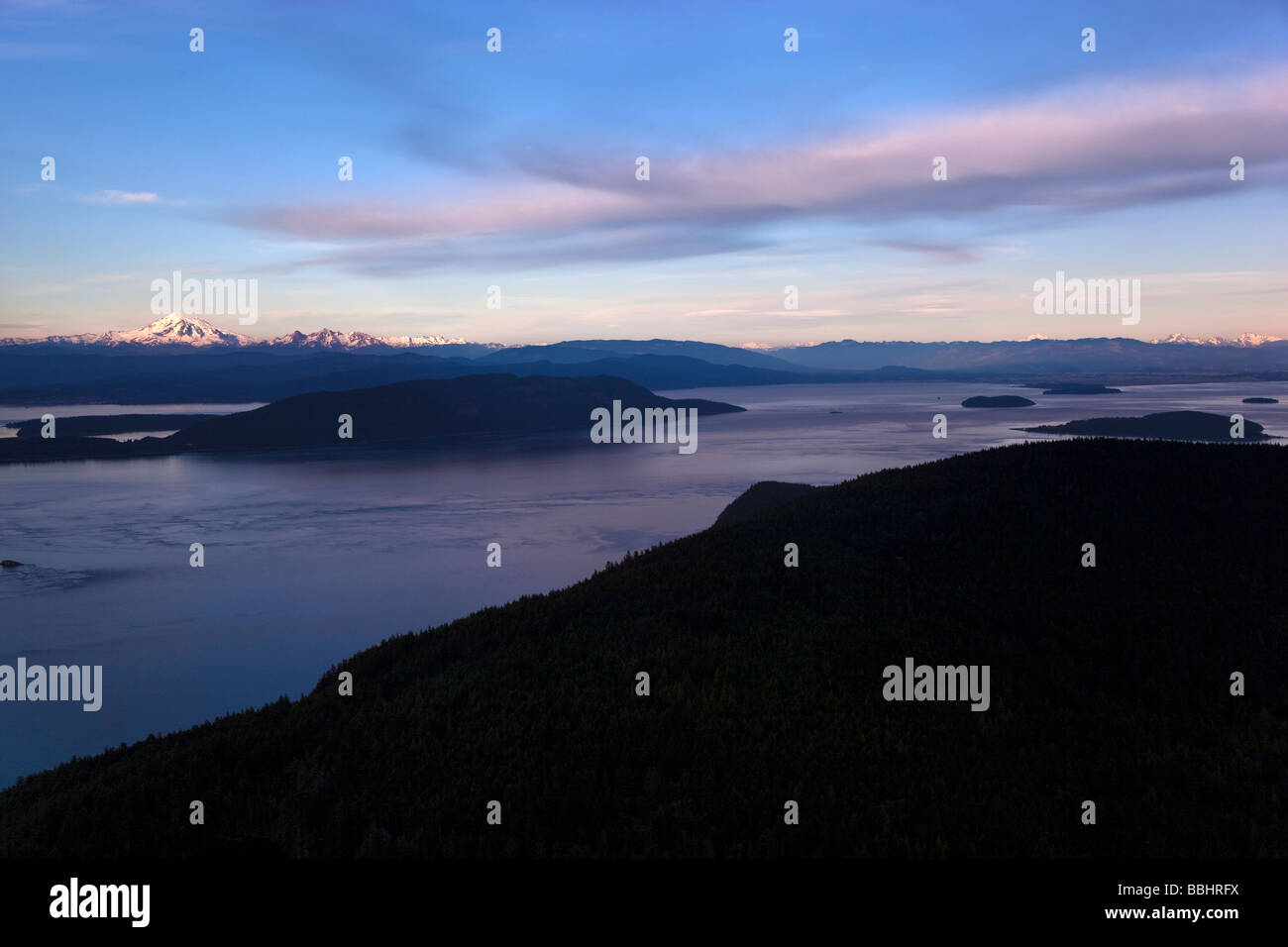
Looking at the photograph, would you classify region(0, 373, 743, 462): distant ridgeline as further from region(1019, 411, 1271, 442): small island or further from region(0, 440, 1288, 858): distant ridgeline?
region(0, 440, 1288, 858): distant ridgeline

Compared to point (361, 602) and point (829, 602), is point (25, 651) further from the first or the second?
point (829, 602)

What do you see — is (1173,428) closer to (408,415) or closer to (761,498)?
(761,498)

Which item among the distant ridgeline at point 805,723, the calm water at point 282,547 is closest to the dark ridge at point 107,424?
the calm water at point 282,547

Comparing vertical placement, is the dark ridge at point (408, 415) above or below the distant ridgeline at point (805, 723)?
above

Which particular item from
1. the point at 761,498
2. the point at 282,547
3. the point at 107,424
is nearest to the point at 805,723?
the point at 761,498

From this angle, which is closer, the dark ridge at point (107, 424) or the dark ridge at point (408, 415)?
the dark ridge at point (408, 415)

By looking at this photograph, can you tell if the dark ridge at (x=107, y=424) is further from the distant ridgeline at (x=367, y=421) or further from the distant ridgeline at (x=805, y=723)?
the distant ridgeline at (x=805, y=723)

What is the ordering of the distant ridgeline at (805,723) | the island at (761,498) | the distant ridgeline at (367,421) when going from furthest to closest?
the distant ridgeline at (367,421)
the island at (761,498)
the distant ridgeline at (805,723)

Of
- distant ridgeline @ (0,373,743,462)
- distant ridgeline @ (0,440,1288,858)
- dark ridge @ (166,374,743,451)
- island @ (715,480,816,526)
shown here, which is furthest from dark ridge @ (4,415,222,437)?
distant ridgeline @ (0,440,1288,858)
